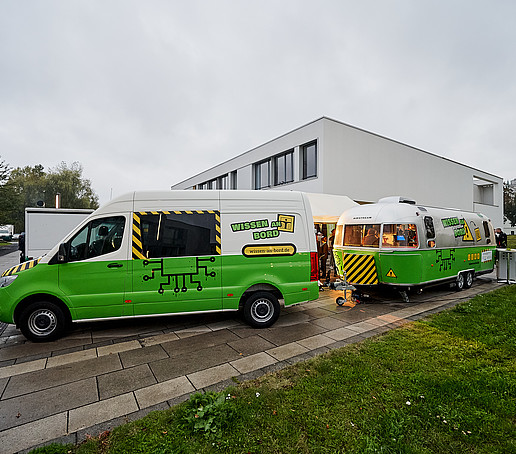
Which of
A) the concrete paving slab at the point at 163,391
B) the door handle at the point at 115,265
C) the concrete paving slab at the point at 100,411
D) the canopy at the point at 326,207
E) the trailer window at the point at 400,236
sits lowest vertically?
the concrete paving slab at the point at 100,411

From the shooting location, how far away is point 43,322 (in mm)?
5207

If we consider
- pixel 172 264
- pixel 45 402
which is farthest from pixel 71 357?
pixel 172 264

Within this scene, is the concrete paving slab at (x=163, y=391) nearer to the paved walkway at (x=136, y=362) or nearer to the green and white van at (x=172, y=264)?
the paved walkway at (x=136, y=362)

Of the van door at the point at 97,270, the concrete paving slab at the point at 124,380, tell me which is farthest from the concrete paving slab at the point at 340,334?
the van door at the point at 97,270

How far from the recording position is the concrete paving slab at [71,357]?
4449 mm

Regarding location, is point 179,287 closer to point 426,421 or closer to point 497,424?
point 426,421

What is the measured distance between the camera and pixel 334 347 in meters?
5.00

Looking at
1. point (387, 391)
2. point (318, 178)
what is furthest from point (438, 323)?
point (318, 178)

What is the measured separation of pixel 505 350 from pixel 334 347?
8.92 ft

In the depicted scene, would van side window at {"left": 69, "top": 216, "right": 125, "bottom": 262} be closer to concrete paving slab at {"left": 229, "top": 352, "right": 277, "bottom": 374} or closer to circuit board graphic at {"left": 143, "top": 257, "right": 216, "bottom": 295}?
circuit board graphic at {"left": 143, "top": 257, "right": 216, "bottom": 295}

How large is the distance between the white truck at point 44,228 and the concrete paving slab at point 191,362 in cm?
763

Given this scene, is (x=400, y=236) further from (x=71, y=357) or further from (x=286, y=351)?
(x=71, y=357)

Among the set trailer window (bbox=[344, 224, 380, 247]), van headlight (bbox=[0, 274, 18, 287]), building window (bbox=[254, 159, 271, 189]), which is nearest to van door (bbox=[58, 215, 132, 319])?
van headlight (bbox=[0, 274, 18, 287])

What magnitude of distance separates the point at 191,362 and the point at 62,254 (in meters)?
2.95
